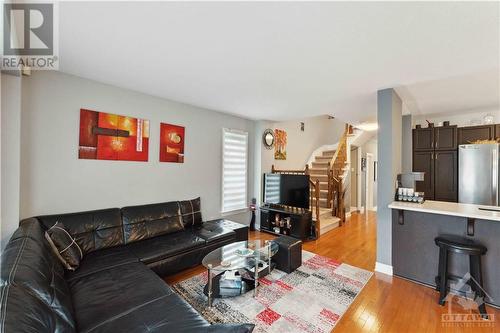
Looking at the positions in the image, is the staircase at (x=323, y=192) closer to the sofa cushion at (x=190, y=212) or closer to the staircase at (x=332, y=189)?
the staircase at (x=332, y=189)

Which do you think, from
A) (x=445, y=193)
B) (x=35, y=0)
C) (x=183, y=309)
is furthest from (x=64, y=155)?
(x=445, y=193)

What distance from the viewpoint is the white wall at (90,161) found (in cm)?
240

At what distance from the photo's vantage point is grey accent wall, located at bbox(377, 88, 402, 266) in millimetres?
2881

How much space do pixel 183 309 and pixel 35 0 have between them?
2.35 metres

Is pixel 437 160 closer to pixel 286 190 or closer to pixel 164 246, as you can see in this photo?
pixel 286 190

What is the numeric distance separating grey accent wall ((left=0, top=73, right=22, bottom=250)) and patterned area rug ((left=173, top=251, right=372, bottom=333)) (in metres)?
1.76

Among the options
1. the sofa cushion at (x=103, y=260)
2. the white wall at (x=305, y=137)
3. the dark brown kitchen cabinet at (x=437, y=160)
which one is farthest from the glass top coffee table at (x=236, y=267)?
the dark brown kitchen cabinet at (x=437, y=160)

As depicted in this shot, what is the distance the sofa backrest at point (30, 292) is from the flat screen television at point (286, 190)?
366cm

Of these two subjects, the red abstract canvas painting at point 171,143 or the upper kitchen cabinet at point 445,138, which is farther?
the upper kitchen cabinet at point 445,138

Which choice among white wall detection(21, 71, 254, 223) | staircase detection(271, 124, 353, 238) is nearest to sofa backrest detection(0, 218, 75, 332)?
white wall detection(21, 71, 254, 223)

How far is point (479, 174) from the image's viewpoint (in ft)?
12.0

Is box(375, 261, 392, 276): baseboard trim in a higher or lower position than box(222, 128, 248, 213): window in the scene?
lower

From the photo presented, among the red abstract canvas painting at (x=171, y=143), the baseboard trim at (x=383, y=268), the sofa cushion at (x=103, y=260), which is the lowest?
the baseboard trim at (x=383, y=268)

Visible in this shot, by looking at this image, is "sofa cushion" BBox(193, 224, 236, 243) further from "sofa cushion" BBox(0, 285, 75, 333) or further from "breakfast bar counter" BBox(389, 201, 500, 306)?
"breakfast bar counter" BBox(389, 201, 500, 306)
